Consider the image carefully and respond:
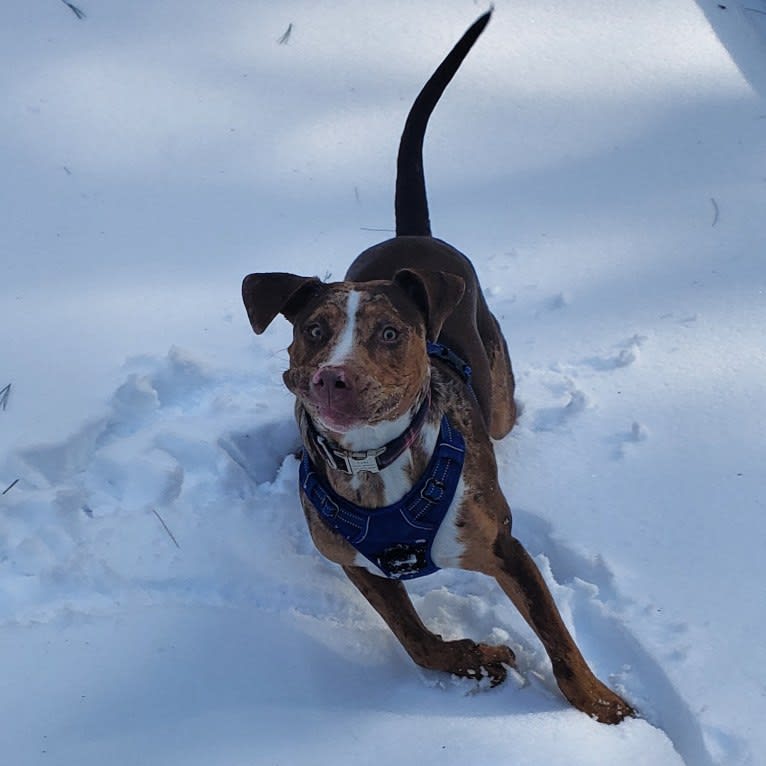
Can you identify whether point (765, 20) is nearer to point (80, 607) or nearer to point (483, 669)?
point (483, 669)

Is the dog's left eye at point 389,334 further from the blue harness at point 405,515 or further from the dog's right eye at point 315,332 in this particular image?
the blue harness at point 405,515

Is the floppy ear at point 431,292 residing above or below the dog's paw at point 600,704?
above

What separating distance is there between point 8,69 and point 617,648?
3945mm

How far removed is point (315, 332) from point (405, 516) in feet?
1.68

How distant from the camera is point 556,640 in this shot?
284 cm

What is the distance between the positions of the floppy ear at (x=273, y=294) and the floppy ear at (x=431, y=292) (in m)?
→ 0.22

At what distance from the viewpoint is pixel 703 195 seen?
16.2 ft

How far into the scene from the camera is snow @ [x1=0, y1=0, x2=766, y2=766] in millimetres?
2869

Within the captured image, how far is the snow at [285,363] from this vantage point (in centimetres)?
287

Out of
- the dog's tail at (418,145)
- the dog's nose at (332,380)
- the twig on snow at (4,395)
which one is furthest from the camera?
the twig on snow at (4,395)

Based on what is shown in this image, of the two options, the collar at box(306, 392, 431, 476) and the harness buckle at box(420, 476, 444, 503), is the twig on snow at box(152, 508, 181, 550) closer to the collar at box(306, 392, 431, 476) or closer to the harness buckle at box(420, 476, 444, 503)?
the collar at box(306, 392, 431, 476)

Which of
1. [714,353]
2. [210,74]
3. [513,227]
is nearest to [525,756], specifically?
[714,353]

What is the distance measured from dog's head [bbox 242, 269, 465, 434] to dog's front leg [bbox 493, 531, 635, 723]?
54 cm

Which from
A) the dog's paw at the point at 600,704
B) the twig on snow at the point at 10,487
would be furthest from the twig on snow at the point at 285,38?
the dog's paw at the point at 600,704
